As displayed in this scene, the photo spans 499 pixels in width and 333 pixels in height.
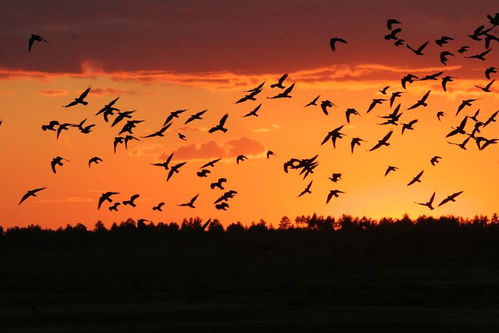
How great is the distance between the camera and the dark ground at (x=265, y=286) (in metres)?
37.5

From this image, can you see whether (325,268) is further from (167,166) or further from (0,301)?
(167,166)

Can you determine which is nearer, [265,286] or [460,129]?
[460,129]

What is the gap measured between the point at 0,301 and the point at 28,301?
1.16m

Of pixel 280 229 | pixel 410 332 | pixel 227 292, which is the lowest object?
pixel 410 332

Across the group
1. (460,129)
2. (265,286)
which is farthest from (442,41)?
(265,286)

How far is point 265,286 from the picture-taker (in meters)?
57.5

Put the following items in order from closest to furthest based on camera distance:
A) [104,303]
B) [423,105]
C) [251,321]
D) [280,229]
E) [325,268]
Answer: [423,105]
[251,321]
[104,303]
[325,268]
[280,229]

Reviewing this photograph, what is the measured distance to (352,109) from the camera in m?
31.8

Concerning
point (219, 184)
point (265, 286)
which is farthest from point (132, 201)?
point (265, 286)

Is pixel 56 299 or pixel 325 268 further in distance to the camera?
pixel 325 268

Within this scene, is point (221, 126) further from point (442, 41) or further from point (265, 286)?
point (265, 286)

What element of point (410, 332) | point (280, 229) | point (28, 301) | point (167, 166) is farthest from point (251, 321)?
→ point (280, 229)

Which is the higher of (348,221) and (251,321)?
(348,221)

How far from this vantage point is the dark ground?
1476 inches
